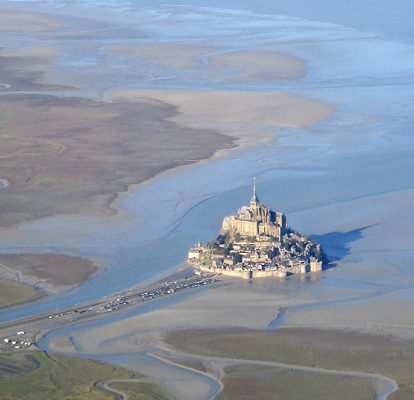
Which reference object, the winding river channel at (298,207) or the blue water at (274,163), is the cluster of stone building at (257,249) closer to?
the winding river channel at (298,207)

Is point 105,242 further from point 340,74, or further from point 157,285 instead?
point 340,74

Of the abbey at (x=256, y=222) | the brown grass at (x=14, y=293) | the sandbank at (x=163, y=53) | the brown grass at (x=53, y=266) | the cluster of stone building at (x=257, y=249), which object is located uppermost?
the abbey at (x=256, y=222)

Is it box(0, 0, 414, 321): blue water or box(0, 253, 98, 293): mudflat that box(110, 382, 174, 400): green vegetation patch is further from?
box(0, 253, 98, 293): mudflat

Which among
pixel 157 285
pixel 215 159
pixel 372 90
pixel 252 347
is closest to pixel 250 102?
pixel 372 90

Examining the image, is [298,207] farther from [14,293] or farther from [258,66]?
[258,66]

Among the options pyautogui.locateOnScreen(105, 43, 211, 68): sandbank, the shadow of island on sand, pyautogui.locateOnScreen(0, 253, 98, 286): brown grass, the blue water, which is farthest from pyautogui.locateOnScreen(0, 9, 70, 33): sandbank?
pyautogui.locateOnScreen(0, 253, 98, 286): brown grass

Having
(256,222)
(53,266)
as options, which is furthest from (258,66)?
(53,266)

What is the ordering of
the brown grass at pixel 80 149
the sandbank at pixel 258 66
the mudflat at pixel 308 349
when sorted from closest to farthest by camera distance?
1. the mudflat at pixel 308 349
2. the brown grass at pixel 80 149
3. the sandbank at pixel 258 66

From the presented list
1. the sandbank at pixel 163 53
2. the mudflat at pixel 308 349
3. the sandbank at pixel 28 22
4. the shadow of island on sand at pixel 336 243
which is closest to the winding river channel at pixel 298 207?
the shadow of island on sand at pixel 336 243
